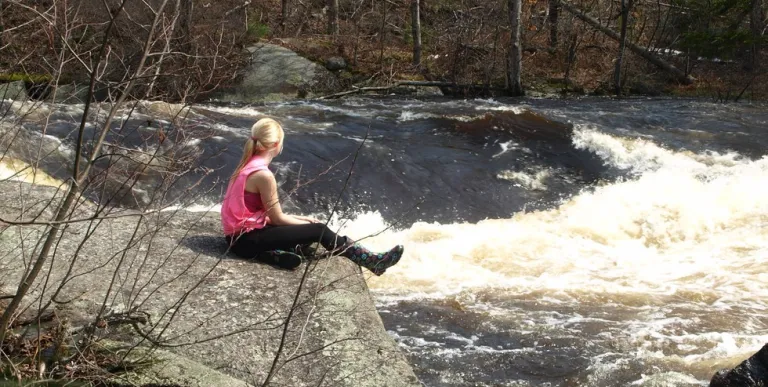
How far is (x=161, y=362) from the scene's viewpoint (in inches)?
149

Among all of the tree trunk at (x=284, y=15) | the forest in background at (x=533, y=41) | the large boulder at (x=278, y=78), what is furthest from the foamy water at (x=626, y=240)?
the tree trunk at (x=284, y=15)

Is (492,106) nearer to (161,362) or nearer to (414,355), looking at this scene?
(414,355)

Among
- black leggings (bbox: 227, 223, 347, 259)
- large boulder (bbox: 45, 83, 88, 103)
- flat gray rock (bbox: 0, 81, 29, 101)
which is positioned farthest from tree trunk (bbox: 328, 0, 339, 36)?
black leggings (bbox: 227, 223, 347, 259)

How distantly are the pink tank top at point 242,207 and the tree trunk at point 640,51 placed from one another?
56.2 ft

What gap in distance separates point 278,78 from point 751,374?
1410cm

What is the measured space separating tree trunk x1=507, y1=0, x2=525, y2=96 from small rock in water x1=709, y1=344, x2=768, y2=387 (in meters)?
14.2

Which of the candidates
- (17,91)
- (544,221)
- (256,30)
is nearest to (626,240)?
(544,221)

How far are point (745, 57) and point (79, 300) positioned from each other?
2035 cm

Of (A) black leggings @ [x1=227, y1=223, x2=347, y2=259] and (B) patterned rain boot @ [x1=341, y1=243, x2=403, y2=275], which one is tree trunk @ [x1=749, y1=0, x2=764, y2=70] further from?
(A) black leggings @ [x1=227, y1=223, x2=347, y2=259]

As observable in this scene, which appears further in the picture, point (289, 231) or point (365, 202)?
point (365, 202)

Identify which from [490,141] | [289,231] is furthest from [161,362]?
[490,141]

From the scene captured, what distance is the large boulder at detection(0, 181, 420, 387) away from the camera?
393 cm

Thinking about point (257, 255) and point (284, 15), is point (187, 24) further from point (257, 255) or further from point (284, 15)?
point (284, 15)

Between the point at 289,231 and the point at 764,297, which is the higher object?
the point at 289,231
